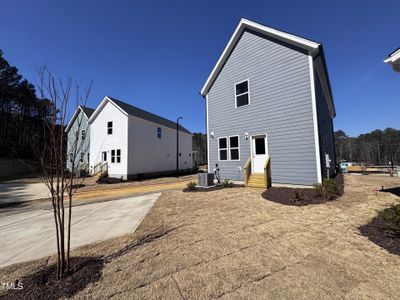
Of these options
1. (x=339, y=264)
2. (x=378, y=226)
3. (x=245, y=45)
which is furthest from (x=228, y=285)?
(x=245, y=45)

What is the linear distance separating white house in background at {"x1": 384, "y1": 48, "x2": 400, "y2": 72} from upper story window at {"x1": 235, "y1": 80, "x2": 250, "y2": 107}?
5.67 m

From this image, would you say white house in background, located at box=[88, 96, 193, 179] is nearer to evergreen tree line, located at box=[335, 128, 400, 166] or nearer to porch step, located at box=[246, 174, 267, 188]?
porch step, located at box=[246, 174, 267, 188]

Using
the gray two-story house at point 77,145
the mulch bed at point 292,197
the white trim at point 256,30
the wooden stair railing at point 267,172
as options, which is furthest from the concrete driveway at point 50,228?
the white trim at point 256,30

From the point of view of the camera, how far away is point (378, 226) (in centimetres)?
376

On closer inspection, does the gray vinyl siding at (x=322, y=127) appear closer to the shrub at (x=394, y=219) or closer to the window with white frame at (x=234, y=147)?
the window with white frame at (x=234, y=147)

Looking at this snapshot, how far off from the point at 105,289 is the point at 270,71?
10225 mm

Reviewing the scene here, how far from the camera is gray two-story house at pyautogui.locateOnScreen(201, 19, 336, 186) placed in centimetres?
791

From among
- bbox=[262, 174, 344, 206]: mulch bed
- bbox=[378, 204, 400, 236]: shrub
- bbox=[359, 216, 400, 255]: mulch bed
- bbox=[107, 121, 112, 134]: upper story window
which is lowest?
bbox=[359, 216, 400, 255]: mulch bed

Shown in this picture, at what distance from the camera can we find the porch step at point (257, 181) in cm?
845

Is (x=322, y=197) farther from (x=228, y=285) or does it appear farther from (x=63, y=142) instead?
(x=63, y=142)

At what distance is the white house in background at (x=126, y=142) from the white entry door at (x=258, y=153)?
12365 millimetres

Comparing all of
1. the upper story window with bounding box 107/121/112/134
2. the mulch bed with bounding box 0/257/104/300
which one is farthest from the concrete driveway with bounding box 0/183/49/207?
the mulch bed with bounding box 0/257/104/300

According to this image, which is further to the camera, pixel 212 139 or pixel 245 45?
pixel 212 139

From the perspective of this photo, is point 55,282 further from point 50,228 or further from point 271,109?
point 271,109
